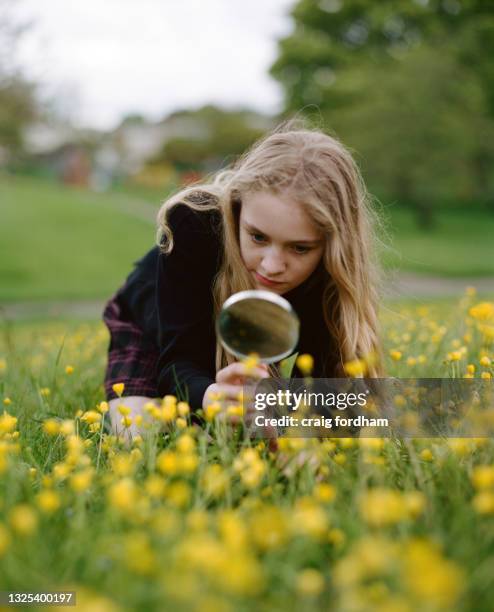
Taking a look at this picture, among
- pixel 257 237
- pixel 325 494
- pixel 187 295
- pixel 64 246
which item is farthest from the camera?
pixel 64 246

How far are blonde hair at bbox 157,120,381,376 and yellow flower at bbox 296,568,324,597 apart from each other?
1.27 m

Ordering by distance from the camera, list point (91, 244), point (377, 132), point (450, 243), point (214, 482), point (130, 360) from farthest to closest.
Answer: point (377, 132), point (450, 243), point (91, 244), point (130, 360), point (214, 482)

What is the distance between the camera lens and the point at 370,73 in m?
30.3

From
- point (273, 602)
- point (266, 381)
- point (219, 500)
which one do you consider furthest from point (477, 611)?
point (266, 381)

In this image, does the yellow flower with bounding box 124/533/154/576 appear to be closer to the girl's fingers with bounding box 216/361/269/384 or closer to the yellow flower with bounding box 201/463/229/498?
the yellow flower with bounding box 201/463/229/498

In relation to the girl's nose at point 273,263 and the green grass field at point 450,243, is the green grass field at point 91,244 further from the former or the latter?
the girl's nose at point 273,263

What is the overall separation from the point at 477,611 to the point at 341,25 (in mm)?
38512

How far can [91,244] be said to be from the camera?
21.4 m

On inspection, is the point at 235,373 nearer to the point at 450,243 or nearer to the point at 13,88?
the point at 13,88

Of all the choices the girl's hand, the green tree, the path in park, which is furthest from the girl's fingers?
the green tree

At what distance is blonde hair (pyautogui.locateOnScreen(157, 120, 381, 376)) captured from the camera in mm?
2551

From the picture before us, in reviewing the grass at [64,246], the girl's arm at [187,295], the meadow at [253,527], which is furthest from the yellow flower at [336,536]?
the grass at [64,246]

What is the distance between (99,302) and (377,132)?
60.4 feet

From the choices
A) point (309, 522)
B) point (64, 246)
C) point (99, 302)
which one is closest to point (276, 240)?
point (309, 522)
